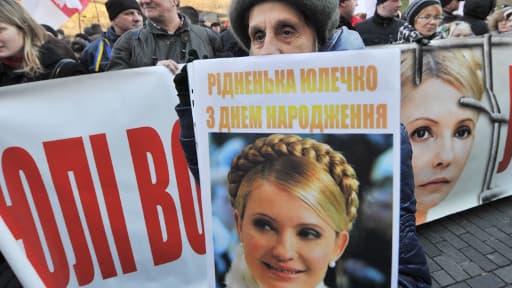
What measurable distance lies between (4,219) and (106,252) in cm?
52

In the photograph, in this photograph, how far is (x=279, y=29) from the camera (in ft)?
3.69

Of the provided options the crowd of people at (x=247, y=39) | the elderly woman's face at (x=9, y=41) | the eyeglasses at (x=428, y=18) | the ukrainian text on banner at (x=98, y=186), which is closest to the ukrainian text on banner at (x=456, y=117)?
the crowd of people at (x=247, y=39)

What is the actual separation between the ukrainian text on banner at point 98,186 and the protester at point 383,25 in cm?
262

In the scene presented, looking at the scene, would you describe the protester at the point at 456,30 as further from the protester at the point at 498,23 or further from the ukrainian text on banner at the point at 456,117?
the ukrainian text on banner at the point at 456,117

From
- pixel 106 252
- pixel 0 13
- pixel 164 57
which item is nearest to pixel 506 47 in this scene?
pixel 164 57

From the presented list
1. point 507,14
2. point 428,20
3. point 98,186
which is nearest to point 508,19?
point 507,14

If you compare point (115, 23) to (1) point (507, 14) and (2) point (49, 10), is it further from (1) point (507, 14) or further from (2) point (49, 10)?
(1) point (507, 14)

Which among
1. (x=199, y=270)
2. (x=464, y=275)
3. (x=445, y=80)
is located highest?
(x=445, y=80)

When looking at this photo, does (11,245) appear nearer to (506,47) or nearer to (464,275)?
(464,275)

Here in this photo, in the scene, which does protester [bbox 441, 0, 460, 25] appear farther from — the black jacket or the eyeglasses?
the eyeglasses

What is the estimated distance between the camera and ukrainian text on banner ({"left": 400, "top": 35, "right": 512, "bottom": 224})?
2658 millimetres

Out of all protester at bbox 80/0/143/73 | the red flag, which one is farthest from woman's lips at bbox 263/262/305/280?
the red flag

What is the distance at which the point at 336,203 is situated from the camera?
2.96 ft

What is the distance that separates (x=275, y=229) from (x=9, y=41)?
6.60 ft
